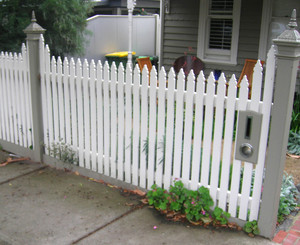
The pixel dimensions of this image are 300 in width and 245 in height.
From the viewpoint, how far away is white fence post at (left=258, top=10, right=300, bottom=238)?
3.25 m

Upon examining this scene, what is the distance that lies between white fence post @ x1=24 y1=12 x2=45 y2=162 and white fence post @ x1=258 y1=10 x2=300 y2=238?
3335 millimetres

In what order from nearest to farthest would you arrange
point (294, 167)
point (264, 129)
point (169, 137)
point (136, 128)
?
point (264, 129) → point (169, 137) → point (136, 128) → point (294, 167)

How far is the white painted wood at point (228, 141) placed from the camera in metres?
3.63

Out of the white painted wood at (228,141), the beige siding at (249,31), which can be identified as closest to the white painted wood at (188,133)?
the white painted wood at (228,141)

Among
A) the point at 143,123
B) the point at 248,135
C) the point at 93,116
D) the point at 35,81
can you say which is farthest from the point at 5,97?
the point at 248,135

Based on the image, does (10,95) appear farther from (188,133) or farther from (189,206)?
(189,206)

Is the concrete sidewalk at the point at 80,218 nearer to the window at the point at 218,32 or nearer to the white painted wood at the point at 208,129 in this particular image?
the white painted wood at the point at 208,129

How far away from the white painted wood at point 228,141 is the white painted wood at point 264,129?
0.29 m

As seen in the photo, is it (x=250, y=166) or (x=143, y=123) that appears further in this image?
(x=143, y=123)

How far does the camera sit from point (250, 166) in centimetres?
365

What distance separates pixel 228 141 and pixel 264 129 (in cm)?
40

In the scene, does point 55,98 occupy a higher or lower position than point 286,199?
higher

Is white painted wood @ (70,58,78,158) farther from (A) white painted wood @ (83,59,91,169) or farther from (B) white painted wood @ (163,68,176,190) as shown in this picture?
(B) white painted wood @ (163,68,176,190)

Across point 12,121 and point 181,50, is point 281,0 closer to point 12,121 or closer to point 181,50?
point 181,50
